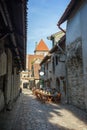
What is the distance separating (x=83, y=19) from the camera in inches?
619

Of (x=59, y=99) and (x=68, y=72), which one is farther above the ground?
(x=68, y=72)

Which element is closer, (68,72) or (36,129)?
(36,129)

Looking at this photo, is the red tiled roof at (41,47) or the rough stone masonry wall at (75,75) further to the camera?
the red tiled roof at (41,47)

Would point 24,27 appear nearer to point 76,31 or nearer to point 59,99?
point 76,31

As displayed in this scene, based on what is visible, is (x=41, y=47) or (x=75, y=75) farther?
(x=41, y=47)

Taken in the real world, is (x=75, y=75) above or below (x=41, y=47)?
below

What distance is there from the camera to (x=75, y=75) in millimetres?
18016

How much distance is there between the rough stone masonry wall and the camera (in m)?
16.4

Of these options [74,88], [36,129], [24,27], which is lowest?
[36,129]

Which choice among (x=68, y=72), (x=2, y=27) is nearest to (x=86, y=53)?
(x=68, y=72)

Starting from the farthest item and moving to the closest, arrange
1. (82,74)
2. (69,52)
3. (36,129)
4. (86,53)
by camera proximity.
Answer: (69,52)
(82,74)
(86,53)
(36,129)

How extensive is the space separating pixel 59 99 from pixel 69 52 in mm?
5343

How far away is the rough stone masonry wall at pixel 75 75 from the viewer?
16.4 metres

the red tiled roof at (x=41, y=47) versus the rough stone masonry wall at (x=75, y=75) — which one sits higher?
the red tiled roof at (x=41, y=47)
